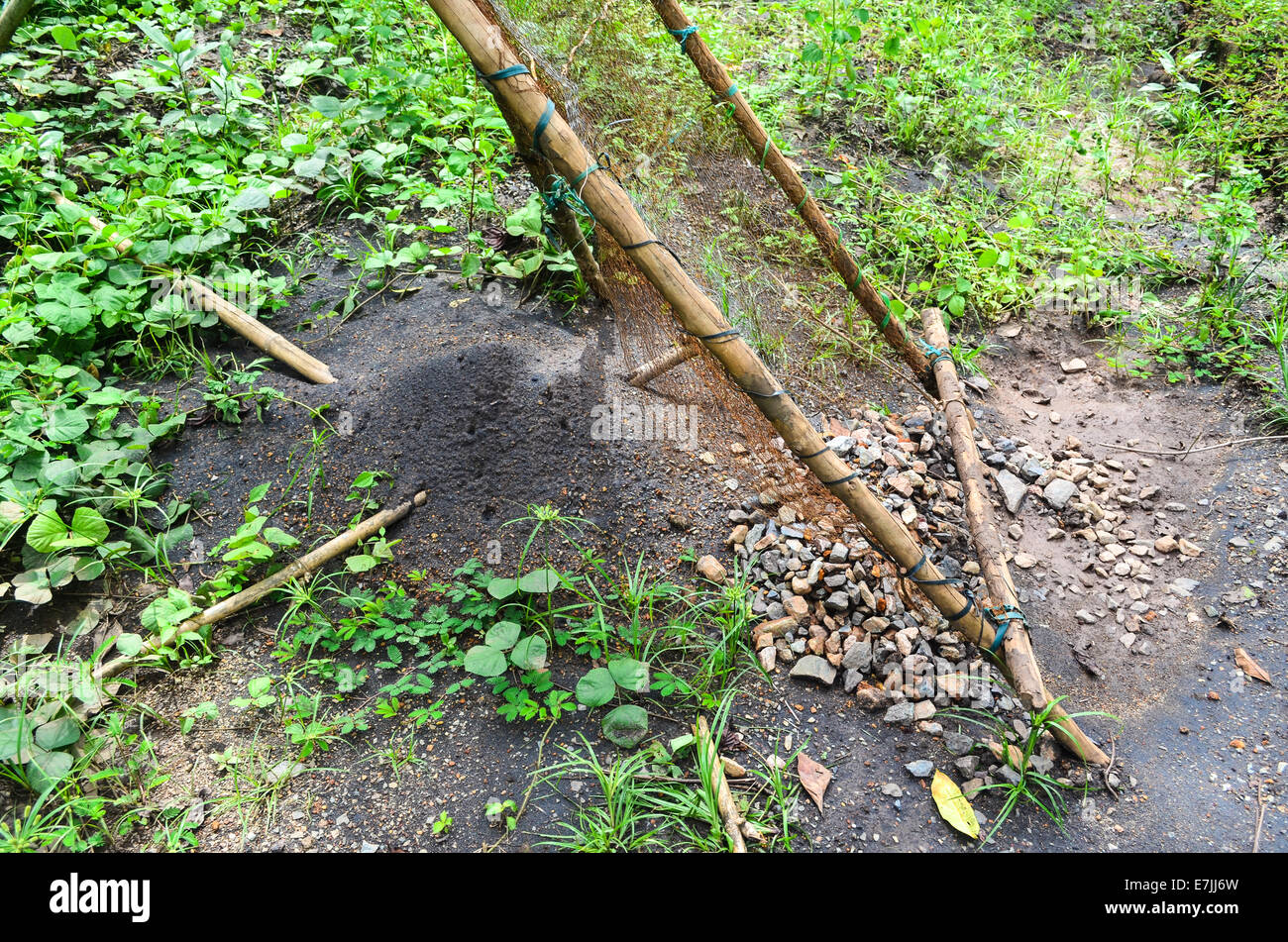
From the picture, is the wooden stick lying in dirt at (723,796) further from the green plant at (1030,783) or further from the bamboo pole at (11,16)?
the bamboo pole at (11,16)

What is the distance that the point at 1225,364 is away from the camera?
3.09 m

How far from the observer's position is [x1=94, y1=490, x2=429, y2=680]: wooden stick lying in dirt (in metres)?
2.13

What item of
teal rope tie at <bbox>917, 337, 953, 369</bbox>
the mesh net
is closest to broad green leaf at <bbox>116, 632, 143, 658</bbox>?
the mesh net

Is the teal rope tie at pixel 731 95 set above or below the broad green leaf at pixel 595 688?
above

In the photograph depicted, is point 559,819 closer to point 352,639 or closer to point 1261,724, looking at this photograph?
point 352,639

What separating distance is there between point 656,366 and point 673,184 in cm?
77

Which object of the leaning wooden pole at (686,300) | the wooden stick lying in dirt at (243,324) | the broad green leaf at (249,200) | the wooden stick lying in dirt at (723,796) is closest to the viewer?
Result: the leaning wooden pole at (686,300)

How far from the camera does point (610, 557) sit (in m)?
2.40

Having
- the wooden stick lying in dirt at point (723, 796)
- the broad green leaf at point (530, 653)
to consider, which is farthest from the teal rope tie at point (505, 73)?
the wooden stick lying in dirt at point (723, 796)

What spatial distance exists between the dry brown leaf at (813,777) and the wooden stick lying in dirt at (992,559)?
0.61 m

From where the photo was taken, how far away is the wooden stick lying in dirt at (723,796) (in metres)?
1.81

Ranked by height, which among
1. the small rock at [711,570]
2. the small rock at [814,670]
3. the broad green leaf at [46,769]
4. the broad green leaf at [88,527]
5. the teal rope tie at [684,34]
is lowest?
the broad green leaf at [46,769]

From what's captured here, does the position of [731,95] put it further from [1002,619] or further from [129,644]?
[129,644]
